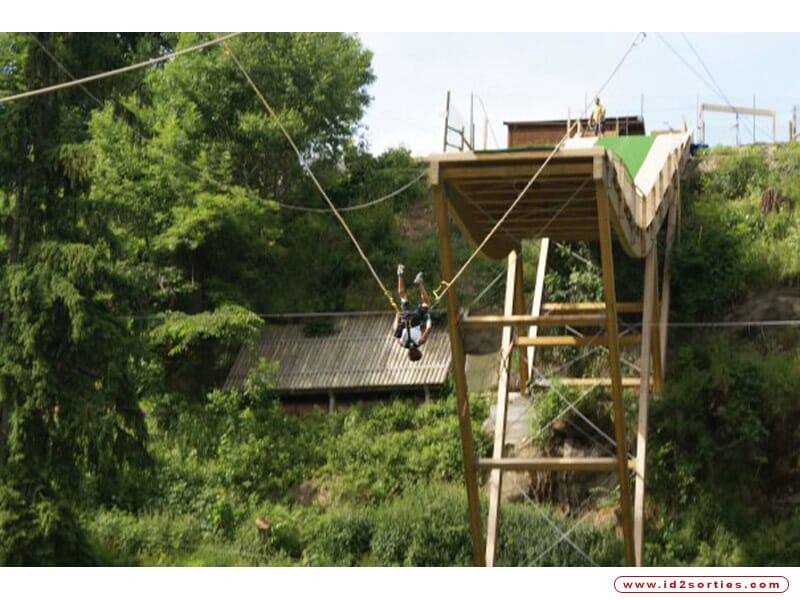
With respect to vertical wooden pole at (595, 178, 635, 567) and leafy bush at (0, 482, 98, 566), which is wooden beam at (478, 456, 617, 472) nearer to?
vertical wooden pole at (595, 178, 635, 567)

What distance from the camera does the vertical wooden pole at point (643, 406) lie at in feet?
65.2

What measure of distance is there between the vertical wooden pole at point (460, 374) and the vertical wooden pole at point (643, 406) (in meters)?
2.05

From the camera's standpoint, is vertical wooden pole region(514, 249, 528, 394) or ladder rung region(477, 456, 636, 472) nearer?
ladder rung region(477, 456, 636, 472)

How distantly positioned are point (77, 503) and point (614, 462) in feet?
25.3

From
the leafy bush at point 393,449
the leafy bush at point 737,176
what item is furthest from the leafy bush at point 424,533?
the leafy bush at point 737,176

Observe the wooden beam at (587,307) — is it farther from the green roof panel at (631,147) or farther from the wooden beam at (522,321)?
the green roof panel at (631,147)

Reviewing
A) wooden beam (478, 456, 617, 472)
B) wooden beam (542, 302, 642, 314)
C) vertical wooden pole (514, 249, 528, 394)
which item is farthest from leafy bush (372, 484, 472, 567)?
wooden beam (542, 302, 642, 314)

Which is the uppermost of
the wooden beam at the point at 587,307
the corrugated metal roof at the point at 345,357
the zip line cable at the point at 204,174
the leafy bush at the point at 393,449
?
the zip line cable at the point at 204,174

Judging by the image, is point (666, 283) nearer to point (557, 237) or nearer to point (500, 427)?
point (557, 237)

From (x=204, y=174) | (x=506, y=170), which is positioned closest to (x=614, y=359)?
(x=506, y=170)

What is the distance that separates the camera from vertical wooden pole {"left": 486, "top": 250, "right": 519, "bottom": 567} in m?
20.4

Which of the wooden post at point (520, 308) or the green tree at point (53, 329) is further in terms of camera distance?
the wooden post at point (520, 308)

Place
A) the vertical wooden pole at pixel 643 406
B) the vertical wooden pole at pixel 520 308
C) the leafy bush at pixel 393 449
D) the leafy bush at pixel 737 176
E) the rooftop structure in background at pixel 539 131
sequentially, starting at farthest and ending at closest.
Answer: the rooftop structure in background at pixel 539 131 → the leafy bush at pixel 737 176 → the leafy bush at pixel 393 449 → the vertical wooden pole at pixel 520 308 → the vertical wooden pole at pixel 643 406

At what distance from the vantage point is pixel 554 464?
64.0 ft
